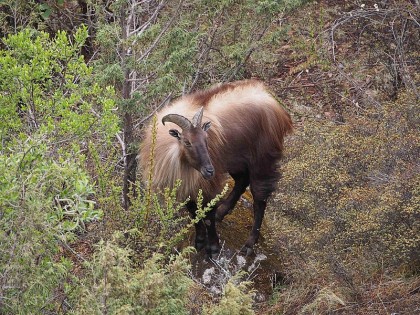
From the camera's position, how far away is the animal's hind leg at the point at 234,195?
336 inches

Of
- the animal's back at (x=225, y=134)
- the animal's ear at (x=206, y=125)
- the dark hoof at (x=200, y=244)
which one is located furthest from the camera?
the dark hoof at (x=200, y=244)

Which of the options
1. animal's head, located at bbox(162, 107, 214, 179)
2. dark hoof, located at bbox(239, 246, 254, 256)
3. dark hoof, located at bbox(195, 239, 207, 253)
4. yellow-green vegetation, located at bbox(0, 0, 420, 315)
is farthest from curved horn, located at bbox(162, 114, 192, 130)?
dark hoof, located at bbox(239, 246, 254, 256)

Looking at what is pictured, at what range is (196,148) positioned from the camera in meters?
7.55

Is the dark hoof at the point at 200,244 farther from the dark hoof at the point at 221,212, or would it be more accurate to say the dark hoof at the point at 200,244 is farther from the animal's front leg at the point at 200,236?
the dark hoof at the point at 221,212

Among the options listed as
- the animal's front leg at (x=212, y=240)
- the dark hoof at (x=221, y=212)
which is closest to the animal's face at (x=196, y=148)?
the animal's front leg at (x=212, y=240)

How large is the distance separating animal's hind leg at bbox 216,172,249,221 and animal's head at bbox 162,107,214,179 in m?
1.04

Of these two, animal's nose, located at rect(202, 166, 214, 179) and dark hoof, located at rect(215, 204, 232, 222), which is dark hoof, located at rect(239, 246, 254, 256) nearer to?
dark hoof, located at rect(215, 204, 232, 222)

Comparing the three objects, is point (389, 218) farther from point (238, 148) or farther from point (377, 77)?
point (377, 77)

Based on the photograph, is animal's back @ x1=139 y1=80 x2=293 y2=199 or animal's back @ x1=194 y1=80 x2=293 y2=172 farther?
animal's back @ x1=194 y1=80 x2=293 y2=172

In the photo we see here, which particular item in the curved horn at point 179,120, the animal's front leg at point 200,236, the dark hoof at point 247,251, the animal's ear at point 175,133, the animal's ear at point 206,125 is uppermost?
the curved horn at point 179,120

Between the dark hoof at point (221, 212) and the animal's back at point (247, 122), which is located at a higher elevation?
the animal's back at point (247, 122)

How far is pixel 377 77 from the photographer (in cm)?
1212

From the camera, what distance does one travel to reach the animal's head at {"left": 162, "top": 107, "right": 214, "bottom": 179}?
753 cm

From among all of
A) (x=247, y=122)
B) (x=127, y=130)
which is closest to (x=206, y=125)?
(x=247, y=122)
